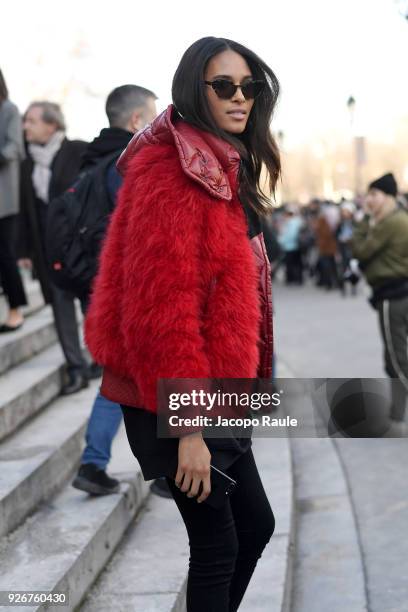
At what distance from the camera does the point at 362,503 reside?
5.47 m

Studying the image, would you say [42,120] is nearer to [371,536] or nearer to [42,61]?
[371,536]

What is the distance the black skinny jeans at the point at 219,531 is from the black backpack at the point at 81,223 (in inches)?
77.9

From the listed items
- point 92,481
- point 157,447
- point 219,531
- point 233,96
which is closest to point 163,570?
point 92,481

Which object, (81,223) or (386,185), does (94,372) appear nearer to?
(81,223)

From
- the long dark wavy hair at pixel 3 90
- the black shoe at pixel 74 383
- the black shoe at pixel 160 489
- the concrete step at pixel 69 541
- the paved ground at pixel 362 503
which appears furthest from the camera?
the long dark wavy hair at pixel 3 90

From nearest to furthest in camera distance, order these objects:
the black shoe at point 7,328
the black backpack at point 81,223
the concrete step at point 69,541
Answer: the concrete step at point 69,541 → the black backpack at point 81,223 → the black shoe at point 7,328

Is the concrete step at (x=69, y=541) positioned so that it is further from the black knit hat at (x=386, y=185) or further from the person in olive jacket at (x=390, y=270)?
the black knit hat at (x=386, y=185)

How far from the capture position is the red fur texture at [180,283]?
7.82 ft

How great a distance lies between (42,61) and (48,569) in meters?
32.5

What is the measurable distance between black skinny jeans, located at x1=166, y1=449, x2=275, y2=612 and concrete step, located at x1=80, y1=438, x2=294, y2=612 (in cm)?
94

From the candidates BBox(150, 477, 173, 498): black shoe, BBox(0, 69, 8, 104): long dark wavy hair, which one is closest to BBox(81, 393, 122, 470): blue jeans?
BBox(150, 477, 173, 498): black shoe

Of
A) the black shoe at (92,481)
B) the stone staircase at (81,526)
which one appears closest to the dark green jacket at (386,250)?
the stone staircase at (81,526)

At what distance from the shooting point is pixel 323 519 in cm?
521

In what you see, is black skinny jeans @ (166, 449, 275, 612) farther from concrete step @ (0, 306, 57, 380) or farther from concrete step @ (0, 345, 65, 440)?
concrete step @ (0, 306, 57, 380)
